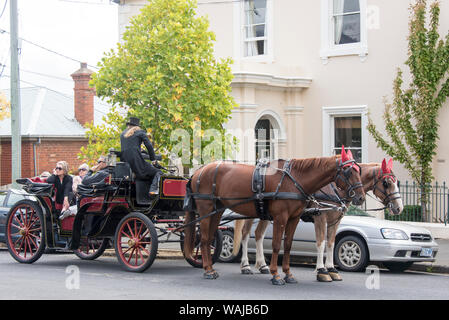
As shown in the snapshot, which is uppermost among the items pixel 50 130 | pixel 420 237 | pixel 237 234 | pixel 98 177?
pixel 50 130

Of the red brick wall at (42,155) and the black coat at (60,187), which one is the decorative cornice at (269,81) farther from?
the red brick wall at (42,155)

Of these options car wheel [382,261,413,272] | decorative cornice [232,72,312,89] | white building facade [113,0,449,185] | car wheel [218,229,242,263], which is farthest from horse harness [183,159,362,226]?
white building facade [113,0,449,185]

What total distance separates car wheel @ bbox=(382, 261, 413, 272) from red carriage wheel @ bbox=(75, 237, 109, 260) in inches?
201

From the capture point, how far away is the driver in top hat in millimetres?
11805

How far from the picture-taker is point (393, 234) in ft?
41.4

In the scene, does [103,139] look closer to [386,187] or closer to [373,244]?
[373,244]

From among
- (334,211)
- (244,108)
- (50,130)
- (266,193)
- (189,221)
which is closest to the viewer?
(266,193)

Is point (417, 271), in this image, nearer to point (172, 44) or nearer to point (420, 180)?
point (420, 180)

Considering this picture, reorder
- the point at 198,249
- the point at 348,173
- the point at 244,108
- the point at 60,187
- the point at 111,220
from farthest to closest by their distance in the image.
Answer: the point at 244,108, the point at 60,187, the point at 198,249, the point at 111,220, the point at 348,173

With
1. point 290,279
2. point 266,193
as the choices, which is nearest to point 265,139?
point 266,193

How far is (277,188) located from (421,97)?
884 cm

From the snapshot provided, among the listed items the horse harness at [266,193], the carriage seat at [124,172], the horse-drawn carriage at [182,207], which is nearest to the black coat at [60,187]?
the horse-drawn carriage at [182,207]

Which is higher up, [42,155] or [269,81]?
[269,81]

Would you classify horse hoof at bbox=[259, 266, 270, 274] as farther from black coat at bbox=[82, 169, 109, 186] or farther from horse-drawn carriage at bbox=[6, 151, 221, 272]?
black coat at bbox=[82, 169, 109, 186]
